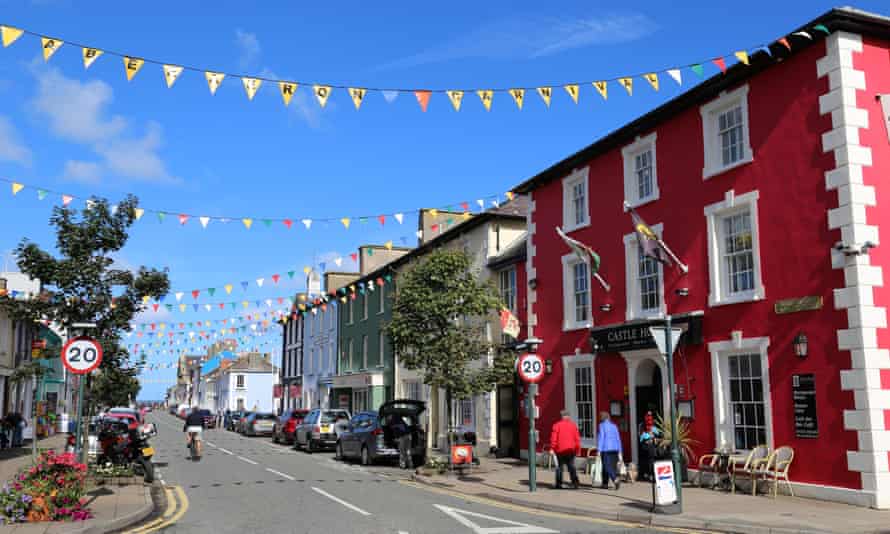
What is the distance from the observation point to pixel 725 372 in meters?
15.2

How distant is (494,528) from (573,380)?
9.61 meters

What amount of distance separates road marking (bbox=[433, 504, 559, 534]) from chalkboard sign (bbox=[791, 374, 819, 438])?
18.3 ft

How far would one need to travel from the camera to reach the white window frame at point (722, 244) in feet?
47.9

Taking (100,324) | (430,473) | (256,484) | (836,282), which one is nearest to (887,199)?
(836,282)

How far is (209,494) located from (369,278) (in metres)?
23.4

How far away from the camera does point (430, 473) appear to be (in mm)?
19297

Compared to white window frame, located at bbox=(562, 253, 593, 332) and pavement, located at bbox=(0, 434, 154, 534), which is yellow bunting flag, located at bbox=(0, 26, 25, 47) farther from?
white window frame, located at bbox=(562, 253, 593, 332)

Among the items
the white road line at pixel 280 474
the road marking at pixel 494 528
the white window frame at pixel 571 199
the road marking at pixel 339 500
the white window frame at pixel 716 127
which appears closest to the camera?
the road marking at pixel 494 528

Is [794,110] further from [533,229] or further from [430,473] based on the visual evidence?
[430,473]

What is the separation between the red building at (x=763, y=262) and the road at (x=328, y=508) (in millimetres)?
4555

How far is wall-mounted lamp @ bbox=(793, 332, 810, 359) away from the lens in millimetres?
13305

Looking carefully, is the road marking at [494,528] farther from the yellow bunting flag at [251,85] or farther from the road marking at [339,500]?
the yellow bunting flag at [251,85]

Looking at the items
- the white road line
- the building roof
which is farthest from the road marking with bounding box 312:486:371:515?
the building roof

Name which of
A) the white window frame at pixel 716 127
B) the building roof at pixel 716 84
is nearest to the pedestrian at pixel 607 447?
the white window frame at pixel 716 127
